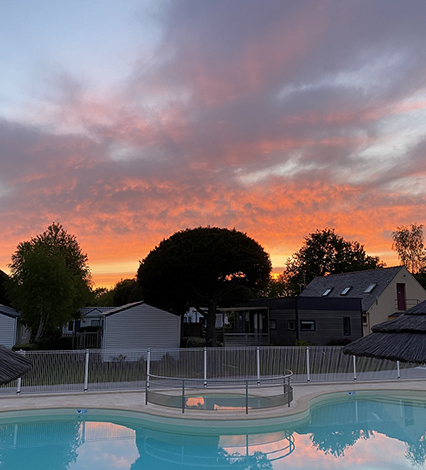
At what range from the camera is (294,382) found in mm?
19719

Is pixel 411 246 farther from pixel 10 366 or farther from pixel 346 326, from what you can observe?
pixel 10 366

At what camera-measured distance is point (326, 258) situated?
6166 cm

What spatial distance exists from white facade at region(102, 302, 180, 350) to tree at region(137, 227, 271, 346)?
6.63ft

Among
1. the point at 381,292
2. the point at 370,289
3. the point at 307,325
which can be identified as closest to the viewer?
the point at 307,325

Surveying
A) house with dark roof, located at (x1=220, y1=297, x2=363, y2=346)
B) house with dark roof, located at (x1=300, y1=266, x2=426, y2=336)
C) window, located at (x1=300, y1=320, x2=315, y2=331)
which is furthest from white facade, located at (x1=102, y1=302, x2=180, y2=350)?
house with dark roof, located at (x1=300, y1=266, x2=426, y2=336)

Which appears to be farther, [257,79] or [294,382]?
[294,382]

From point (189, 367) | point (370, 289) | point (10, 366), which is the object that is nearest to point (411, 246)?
point (370, 289)

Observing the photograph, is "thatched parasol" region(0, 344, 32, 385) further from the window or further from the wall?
the wall

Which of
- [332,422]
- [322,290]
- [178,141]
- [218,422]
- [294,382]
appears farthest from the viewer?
[322,290]

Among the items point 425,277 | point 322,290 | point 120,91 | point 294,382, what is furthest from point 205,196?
point 425,277

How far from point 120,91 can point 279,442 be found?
544 inches

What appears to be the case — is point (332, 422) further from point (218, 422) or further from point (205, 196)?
point (205, 196)

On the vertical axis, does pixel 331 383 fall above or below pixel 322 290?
below

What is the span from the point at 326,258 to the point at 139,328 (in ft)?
129
